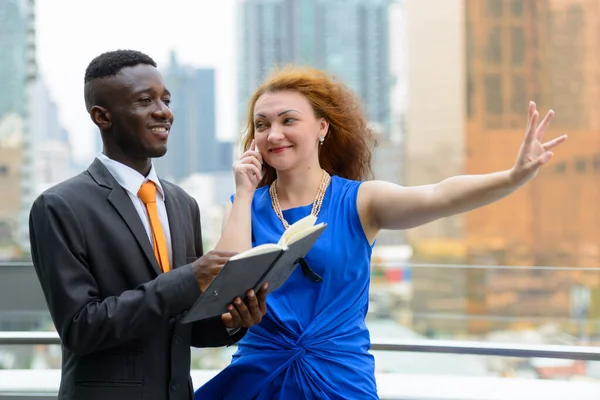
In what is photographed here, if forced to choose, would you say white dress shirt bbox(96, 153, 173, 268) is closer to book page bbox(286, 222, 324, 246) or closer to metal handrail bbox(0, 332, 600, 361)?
book page bbox(286, 222, 324, 246)

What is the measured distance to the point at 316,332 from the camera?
5.79 ft

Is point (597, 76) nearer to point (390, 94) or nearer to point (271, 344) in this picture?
point (390, 94)

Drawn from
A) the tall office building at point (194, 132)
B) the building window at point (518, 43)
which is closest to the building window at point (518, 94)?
the building window at point (518, 43)

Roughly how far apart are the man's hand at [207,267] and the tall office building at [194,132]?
917 inches

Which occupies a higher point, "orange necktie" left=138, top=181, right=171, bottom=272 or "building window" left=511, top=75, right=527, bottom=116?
"building window" left=511, top=75, right=527, bottom=116

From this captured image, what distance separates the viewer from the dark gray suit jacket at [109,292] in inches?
56.7

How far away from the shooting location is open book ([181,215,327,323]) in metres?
1.35

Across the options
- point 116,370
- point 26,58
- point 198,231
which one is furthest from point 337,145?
point 26,58

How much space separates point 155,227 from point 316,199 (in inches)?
18.8

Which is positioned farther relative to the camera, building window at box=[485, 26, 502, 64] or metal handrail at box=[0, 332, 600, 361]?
building window at box=[485, 26, 502, 64]

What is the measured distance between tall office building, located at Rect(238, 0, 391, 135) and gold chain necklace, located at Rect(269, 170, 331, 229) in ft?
86.0

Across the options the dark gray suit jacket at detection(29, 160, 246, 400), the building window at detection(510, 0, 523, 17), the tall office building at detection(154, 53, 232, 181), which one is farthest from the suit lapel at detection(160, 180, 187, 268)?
the building window at detection(510, 0, 523, 17)

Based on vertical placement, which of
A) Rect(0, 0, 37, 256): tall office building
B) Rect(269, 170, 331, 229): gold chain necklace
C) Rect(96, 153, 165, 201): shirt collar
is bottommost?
Rect(269, 170, 331, 229): gold chain necklace

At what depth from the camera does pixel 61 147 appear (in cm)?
2517
